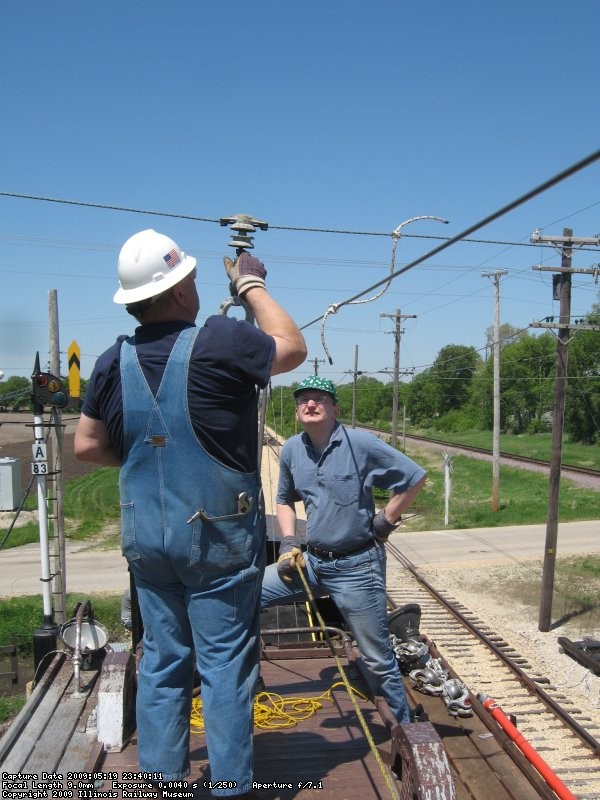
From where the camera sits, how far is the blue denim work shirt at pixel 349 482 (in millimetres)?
4000

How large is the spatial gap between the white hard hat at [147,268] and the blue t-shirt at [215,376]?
126mm

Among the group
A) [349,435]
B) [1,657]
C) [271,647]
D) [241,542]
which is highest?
[349,435]

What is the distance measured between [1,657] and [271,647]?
1021 cm

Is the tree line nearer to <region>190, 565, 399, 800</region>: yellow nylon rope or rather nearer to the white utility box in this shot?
the white utility box

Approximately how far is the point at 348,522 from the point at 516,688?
27.3ft

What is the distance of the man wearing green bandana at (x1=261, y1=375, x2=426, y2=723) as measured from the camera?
12.6ft

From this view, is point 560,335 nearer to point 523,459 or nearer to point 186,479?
point 186,479

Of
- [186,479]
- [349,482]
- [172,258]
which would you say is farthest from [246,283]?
[349,482]

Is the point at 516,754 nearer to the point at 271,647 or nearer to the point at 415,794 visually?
the point at 415,794

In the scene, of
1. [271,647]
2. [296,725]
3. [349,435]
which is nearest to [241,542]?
[349,435]

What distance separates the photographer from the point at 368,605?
12.7 ft

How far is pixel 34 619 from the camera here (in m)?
15.0

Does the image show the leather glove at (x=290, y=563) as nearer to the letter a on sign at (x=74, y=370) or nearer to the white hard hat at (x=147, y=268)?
the white hard hat at (x=147, y=268)

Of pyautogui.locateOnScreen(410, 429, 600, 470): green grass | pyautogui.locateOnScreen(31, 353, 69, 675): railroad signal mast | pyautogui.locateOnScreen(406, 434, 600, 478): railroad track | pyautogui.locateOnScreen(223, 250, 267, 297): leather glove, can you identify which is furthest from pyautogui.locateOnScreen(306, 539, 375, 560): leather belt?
pyautogui.locateOnScreen(410, 429, 600, 470): green grass
